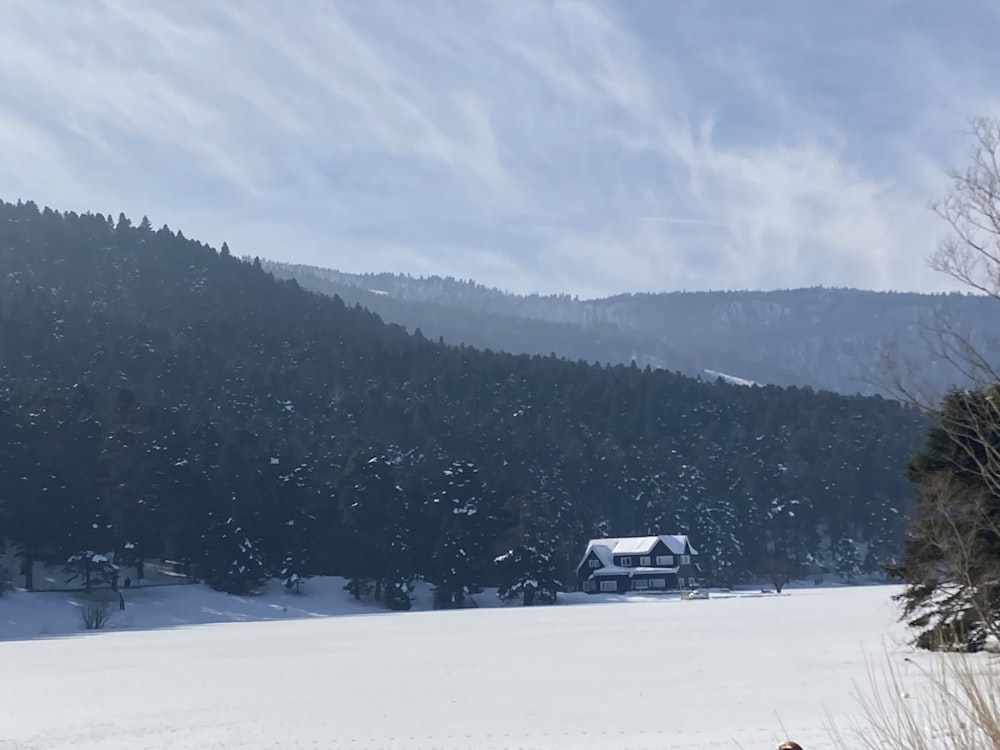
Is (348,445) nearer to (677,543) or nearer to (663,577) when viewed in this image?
(663,577)

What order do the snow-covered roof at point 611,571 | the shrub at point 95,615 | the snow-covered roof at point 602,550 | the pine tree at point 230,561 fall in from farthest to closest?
the snow-covered roof at point 602,550 → the snow-covered roof at point 611,571 → the pine tree at point 230,561 → the shrub at point 95,615

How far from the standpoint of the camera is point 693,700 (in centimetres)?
1939

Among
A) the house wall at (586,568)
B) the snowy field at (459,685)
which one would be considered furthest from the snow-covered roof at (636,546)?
the snowy field at (459,685)

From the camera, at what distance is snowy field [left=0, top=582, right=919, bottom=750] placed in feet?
54.6

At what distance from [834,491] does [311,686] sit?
9854cm

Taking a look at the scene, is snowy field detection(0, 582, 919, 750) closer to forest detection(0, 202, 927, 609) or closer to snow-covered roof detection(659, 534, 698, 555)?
forest detection(0, 202, 927, 609)

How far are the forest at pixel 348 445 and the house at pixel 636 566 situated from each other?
2.71 meters

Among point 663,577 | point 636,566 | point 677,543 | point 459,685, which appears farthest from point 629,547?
point 459,685

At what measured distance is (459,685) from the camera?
2305cm

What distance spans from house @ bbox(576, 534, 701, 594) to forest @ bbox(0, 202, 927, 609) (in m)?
2.71

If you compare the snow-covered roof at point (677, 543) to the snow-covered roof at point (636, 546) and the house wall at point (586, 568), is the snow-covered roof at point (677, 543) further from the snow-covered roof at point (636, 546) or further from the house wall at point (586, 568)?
the house wall at point (586, 568)

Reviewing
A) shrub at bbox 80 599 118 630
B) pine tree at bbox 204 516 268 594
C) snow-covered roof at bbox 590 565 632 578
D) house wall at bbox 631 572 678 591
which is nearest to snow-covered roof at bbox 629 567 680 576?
house wall at bbox 631 572 678 591

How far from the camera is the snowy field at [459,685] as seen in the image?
16.7 metres

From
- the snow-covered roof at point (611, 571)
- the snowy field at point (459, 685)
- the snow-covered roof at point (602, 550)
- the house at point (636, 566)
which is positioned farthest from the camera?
the snow-covered roof at point (602, 550)
